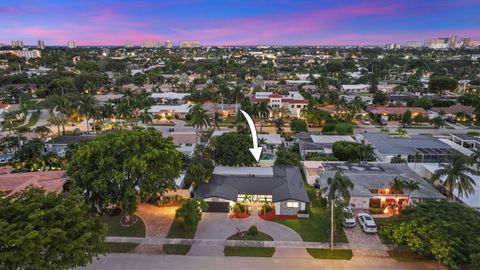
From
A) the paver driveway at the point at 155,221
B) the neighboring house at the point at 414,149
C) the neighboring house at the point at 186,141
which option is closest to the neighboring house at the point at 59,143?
the neighboring house at the point at 186,141

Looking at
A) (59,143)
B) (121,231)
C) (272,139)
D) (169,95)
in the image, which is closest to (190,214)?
(121,231)

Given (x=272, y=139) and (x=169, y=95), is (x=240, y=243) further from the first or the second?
(x=169, y=95)

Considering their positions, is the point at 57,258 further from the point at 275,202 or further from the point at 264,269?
the point at 275,202

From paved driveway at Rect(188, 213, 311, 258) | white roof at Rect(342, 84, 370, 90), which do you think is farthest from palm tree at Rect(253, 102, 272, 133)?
white roof at Rect(342, 84, 370, 90)

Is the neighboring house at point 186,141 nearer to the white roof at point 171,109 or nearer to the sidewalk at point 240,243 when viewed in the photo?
the sidewalk at point 240,243

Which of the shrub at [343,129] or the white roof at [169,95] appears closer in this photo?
the shrub at [343,129]
